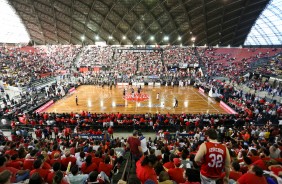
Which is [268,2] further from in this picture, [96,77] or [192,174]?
[192,174]

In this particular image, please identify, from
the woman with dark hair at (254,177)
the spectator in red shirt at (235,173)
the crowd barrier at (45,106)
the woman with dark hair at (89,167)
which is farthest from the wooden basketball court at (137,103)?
the woman with dark hair at (254,177)

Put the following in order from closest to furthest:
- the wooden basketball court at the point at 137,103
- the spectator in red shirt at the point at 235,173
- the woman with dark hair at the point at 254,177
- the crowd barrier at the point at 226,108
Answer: the woman with dark hair at the point at 254,177
the spectator in red shirt at the point at 235,173
the crowd barrier at the point at 226,108
the wooden basketball court at the point at 137,103

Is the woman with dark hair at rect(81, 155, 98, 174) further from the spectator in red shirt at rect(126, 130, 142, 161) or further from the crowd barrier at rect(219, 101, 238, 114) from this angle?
the crowd barrier at rect(219, 101, 238, 114)

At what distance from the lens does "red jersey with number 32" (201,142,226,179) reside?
13.2ft

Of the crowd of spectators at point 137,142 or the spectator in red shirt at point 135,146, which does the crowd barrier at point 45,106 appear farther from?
the spectator in red shirt at point 135,146

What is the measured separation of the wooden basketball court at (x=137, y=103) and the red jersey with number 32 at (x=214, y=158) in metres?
21.4

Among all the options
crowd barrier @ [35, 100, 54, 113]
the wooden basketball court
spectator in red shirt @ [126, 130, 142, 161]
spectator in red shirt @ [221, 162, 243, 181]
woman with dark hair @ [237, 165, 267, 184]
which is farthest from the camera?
the wooden basketball court

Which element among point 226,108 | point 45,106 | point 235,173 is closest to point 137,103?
point 226,108

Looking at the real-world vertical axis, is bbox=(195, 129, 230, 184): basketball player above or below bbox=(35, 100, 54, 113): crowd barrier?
above

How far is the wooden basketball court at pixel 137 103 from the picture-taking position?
26484 mm

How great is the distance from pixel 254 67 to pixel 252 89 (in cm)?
1182

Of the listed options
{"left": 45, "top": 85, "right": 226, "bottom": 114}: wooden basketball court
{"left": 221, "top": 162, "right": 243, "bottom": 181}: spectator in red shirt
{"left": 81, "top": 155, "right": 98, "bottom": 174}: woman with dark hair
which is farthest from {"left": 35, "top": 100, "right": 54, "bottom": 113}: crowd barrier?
{"left": 221, "top": 162, "right": 243, "bottom": 181}: spectator in red shirt

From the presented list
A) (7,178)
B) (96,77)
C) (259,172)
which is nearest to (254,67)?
(96,77)

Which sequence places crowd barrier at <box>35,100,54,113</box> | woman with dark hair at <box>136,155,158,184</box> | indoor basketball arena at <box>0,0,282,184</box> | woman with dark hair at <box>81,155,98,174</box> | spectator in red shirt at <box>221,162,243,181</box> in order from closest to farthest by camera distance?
woman with dark hair at <box>136,155,158,184</box> < indoor basketball arena at <box>0,0,282,184</box> < spectator in red shirt at <box>221,162,243,181</box> < woman with dark hair at <box>81,155,98,174</box> < crowd barrier at <box>35,100,54,113</box>
